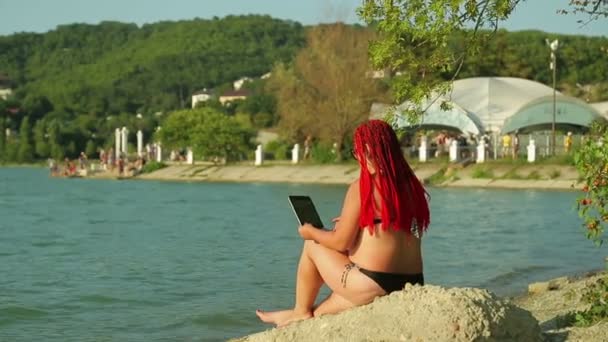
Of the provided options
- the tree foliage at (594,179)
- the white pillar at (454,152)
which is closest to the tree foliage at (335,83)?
the white pillar at (454,152)

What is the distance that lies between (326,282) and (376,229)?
0.46 meters

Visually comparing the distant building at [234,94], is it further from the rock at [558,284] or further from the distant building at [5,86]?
the rock at [558,284]

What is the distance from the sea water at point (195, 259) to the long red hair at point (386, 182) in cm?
342

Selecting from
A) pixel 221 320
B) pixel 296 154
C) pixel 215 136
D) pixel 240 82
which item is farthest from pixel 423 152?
pixel 240 82

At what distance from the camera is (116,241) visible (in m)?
19.0

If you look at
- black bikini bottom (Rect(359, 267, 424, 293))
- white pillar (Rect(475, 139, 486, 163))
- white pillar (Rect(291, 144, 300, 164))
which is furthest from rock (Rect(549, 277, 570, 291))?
white pillar (Rect(291, 144, 300, 164))

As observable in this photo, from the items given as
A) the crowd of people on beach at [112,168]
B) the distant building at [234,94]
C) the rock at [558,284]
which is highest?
the distant building at [234,94]

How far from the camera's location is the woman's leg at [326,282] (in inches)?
227

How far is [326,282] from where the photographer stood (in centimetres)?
593

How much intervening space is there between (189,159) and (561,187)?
85.1 feet

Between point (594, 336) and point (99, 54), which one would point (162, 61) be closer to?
point (99, 54)

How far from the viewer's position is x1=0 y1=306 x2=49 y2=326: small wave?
1011cm

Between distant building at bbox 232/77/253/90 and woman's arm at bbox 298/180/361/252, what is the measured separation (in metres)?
130

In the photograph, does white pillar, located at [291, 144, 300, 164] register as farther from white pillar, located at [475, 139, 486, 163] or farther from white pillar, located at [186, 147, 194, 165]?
white pillar, located at [475, 139, 486, 163]
